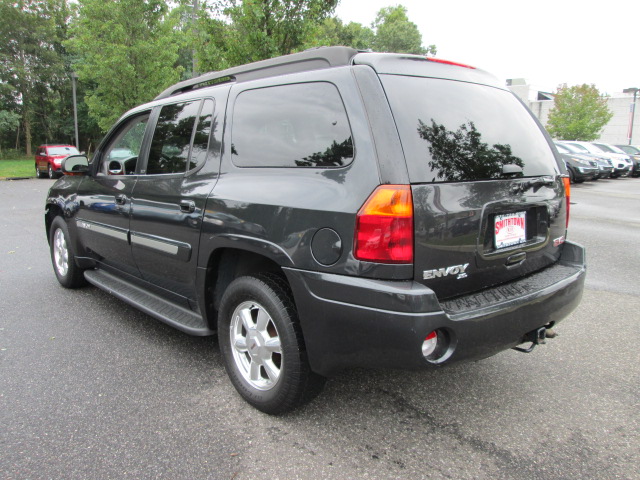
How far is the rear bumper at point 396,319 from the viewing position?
2.05 meters

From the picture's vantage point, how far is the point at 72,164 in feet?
14.2

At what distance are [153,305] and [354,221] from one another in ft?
6.31

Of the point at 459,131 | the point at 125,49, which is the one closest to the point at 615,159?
the point at 125,49

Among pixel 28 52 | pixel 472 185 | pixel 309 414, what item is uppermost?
pixel 28 52

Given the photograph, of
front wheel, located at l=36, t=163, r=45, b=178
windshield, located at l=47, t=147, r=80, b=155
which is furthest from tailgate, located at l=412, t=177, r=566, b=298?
front wheel, located at l=36, t=163, r=45, b=178

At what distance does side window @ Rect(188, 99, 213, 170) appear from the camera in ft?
9.92

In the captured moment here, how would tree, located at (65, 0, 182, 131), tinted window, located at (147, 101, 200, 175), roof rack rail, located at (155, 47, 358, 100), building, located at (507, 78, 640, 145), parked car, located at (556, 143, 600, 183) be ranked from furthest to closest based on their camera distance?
building, located at (507, 78, 640, 145)
parked car, located at (556, 143, 600, 183)
tree, located at (65, 0, 182, 131)
tinted window, located at (147, 101, 200, 175)
roof rack rail, located at (155, 47, 358, 100)

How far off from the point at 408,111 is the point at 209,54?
10.4 meters

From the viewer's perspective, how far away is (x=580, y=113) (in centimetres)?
3925

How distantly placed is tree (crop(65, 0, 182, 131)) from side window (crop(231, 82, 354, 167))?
17705mm

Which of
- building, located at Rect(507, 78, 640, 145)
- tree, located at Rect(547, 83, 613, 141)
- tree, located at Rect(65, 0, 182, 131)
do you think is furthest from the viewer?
building, located at Rect(507, 78, 640, 145)

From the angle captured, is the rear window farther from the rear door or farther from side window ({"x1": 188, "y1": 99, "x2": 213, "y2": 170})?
side window ({"x1": 188, "y1": 99, "x2": 213, "y2": 170})

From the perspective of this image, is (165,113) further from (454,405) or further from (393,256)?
(454,405)

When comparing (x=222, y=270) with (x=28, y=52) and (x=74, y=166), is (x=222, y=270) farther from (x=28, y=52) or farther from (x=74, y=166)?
(x=28, y=52)
